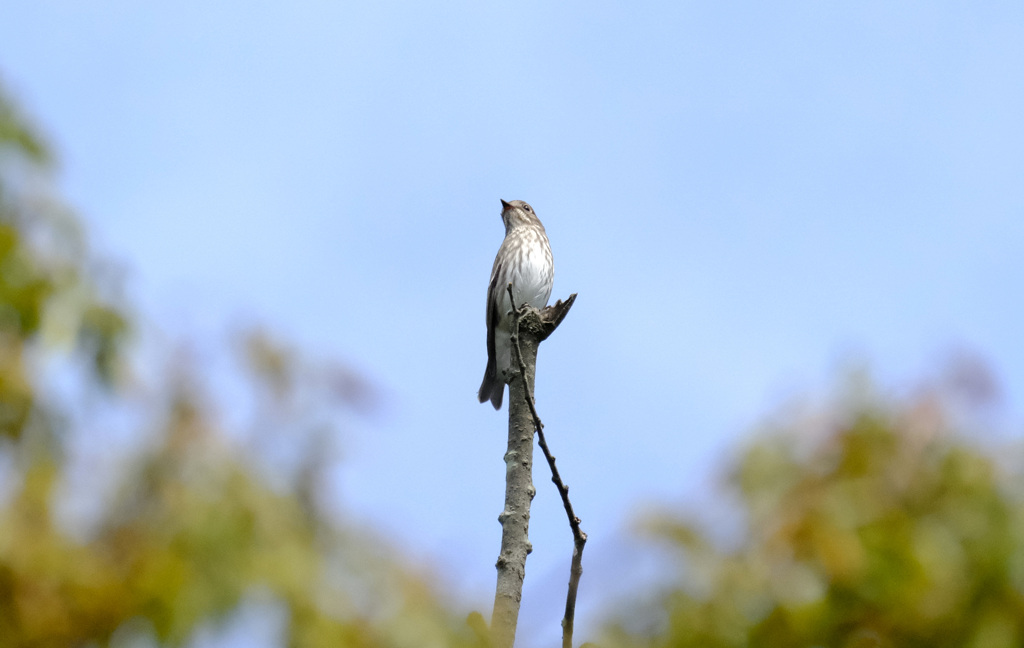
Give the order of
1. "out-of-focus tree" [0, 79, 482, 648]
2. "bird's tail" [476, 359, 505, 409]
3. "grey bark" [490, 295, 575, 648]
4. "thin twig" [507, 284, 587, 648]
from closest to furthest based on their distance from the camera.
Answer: "out-of-focus tree" [0, 79, 482, 648] → "thin twig" [507, 284, 587, 648] → "grey bark" [490, 295, 575, 648] → "bird's tail" [476, 359, 505, 409]

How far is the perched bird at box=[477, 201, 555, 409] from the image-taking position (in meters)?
12.4

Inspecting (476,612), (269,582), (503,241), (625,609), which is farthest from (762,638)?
(503,241)

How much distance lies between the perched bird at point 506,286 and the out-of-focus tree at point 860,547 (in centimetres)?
979

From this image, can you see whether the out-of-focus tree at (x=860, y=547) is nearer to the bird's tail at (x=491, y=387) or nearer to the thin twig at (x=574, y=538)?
the thin twig at (x=574, y=538)

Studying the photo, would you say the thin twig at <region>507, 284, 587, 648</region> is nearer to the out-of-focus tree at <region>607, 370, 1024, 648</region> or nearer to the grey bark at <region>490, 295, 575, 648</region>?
the grey bark at <region>490, 295, 575, 648</region>

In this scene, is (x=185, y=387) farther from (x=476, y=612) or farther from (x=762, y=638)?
(x=762, y=638)

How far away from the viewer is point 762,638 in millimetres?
2248

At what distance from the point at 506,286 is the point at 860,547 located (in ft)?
34.7

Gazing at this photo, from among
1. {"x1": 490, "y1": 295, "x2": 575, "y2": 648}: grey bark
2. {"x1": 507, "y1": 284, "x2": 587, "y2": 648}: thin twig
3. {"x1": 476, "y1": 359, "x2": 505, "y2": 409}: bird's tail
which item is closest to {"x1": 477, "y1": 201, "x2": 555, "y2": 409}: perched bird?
{"x1": 476, "y1": 359, "x2": 505, "y2": 409}: bird's tail

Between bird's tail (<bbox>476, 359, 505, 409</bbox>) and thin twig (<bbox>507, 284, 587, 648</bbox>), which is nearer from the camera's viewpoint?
thin twig (<bbox>507, 284, 587, 648</bbox>)

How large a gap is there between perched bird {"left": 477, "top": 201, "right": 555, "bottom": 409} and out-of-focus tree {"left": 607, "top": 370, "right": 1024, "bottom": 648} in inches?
386

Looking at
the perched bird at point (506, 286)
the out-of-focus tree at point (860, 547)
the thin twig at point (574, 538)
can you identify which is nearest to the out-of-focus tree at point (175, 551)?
the out-of-focus tree at point (860, 547)

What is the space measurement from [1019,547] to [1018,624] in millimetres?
231

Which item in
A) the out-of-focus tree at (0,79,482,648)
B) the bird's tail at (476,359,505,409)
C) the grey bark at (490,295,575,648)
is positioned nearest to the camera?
the out-of-focus tree at (0,79,482,648)
